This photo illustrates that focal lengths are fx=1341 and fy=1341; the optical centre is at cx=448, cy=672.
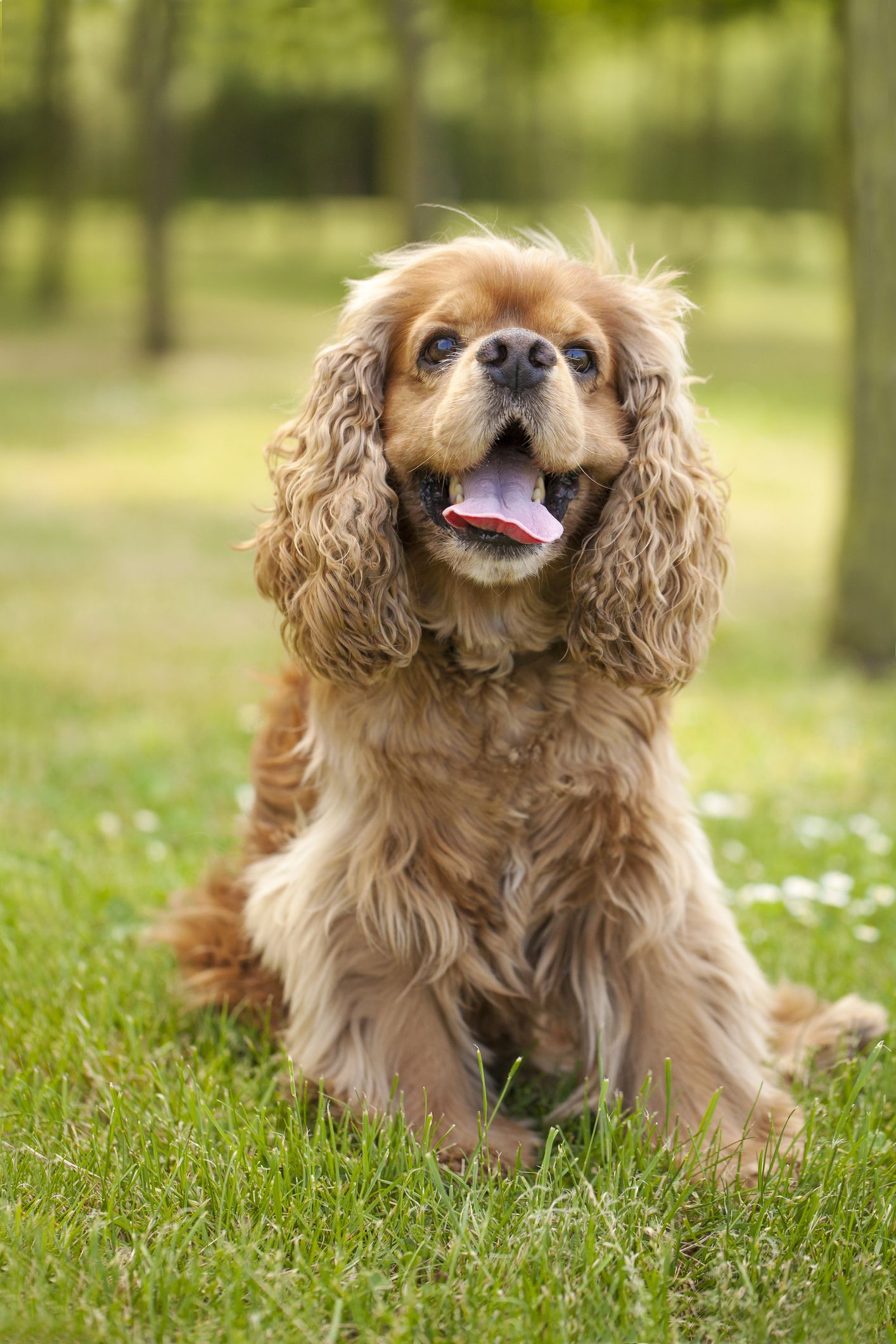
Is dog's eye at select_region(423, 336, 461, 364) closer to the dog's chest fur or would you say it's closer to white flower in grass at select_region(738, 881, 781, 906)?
the dog's chest fur

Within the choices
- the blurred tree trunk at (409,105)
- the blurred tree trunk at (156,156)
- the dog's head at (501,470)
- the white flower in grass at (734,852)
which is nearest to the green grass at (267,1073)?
the white flower in grass at (734,852)

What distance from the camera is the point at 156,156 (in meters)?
17.0

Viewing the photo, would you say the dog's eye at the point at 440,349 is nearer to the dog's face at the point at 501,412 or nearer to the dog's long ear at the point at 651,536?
the dog's face at the point at 501,412

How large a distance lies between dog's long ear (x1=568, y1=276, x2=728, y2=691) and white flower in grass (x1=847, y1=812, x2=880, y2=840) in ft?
6.49

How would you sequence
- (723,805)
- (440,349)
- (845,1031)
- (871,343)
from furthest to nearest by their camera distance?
(871,343) → (723,805) → (845,1031) → (440,349)

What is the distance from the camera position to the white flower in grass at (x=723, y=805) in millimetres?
4770

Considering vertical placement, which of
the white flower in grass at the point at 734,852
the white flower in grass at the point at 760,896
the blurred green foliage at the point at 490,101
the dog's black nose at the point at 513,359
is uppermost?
the blurred green foliage at the point at 490,101

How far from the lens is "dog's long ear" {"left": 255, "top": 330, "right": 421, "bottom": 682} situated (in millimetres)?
2758

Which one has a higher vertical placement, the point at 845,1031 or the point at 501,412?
the point at 501,412

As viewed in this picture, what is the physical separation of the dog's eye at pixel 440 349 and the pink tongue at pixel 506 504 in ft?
0.83

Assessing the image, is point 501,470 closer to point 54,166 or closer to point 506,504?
Answer: point 506,504

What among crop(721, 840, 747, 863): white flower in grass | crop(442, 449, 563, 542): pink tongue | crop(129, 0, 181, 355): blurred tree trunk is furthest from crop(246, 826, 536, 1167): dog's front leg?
crop(129, 0, 181, 355): blurred tree trunk

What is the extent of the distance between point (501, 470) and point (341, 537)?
36 cm

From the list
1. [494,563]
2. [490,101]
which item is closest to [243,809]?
[494,563]
